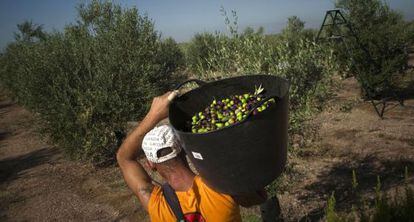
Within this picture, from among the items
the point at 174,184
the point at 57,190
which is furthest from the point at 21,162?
the point at 174,184

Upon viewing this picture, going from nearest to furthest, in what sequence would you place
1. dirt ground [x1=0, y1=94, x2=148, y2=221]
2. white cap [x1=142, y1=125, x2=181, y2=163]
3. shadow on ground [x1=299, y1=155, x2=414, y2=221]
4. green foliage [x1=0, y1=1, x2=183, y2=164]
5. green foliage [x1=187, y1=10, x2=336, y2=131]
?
white cap [x1=142, y1=125, x2=181, y2=163] → green foliage [x1=187, y1=10, x2=336, y2=131] → shadow on ground [x1=299, y1=155, x2=414, y2=221] → dirt ground [x1=0, y1=94, x2=148, y2=221] → green foliage [x1=0, y1=1, x2=183, y2=164]

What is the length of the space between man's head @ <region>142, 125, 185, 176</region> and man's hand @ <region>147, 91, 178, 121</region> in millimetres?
113

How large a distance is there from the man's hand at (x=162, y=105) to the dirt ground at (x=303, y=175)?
14.5 feet

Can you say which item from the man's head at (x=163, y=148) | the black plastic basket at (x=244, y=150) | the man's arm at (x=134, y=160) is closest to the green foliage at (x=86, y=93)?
the man's arm at (x=134, y=160)

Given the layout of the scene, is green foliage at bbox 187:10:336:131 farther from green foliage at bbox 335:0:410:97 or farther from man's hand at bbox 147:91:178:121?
green foliage at bbox 335:0:410:97

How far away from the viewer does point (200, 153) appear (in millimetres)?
2117

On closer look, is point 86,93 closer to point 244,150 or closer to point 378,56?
point 244,150

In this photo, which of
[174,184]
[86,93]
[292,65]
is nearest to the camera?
[174,184]

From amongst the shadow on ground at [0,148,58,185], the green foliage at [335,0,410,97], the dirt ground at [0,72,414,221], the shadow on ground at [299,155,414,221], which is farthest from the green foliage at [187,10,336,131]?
the shadow on ground at [0,148,58,185]

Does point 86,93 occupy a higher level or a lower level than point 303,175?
higher

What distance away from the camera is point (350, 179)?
8461 millimetres

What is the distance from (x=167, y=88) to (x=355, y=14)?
1142 centimetres

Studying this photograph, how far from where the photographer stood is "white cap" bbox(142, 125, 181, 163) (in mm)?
2689

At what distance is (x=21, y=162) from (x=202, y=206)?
50.3 ft
